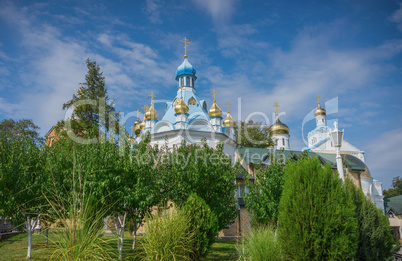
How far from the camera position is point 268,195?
14.1 metres

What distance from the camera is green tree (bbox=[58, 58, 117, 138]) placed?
25016mm

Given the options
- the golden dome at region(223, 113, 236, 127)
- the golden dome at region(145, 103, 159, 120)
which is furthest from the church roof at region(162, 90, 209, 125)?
the golden dome at region(223, 113, 236, 127)

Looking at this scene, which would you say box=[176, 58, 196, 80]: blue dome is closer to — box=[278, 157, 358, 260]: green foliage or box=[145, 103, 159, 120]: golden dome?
box=[145, 103, 159, 120]: golden dome

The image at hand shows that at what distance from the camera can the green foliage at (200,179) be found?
1273 cm

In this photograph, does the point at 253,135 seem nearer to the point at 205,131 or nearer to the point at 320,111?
the point at 205,131

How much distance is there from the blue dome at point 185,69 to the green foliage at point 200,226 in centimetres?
2513

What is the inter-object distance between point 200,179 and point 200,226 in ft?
12.1

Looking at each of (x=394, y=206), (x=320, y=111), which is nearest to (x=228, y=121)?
(x=394, y=206)

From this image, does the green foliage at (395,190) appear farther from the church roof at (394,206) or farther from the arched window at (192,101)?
Answer: the arched window at (192,101)

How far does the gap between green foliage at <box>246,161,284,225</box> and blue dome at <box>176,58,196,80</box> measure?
20.6 metres

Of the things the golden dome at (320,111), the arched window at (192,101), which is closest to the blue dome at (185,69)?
the arched window at (192,101)

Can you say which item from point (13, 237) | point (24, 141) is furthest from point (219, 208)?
Result: point (13, 237)

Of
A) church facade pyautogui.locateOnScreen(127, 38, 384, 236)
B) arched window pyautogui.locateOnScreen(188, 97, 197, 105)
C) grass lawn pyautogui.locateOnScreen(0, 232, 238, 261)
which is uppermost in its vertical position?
arched window pyautogui.locateOnScreen(188, 97, 197, 105)

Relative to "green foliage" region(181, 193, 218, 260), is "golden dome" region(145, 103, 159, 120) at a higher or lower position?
higher
